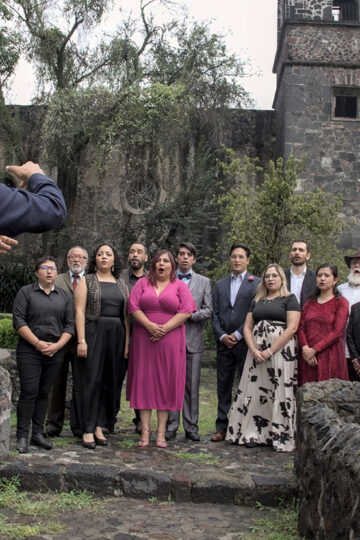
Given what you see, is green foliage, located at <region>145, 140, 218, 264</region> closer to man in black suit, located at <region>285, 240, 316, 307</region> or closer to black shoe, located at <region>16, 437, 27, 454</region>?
man in black suit, located at <region>285, 240, 316, 307</region>

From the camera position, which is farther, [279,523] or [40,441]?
[40,441]

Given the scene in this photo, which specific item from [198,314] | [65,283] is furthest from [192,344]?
[65,283]

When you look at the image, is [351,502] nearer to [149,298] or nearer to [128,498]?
[128,498]

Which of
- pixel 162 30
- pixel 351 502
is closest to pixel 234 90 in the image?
pixel 162 30

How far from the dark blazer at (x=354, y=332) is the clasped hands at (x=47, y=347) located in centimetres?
308

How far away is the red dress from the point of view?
20.8 ft

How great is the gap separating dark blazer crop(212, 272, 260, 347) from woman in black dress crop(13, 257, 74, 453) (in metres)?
1.64

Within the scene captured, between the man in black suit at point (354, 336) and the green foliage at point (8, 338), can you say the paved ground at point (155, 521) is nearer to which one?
the man in black suit at point (354, 336)

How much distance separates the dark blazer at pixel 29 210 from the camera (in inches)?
86.4

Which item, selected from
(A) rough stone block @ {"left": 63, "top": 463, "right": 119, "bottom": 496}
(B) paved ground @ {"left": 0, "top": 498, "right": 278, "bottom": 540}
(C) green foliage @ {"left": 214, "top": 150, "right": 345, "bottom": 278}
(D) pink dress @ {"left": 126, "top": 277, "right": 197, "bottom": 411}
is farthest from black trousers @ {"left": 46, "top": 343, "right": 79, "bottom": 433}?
(C) green foliage @ {"left": 214, "top": 150, "right": 345, "bottom": 278}

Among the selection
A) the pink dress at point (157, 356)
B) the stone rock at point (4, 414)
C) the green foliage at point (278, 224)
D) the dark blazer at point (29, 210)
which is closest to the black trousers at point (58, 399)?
the pink dress at point (157, 356)

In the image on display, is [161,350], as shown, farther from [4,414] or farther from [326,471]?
[326,471]

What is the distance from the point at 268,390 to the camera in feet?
20.9

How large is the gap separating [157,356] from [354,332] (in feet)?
7.04
